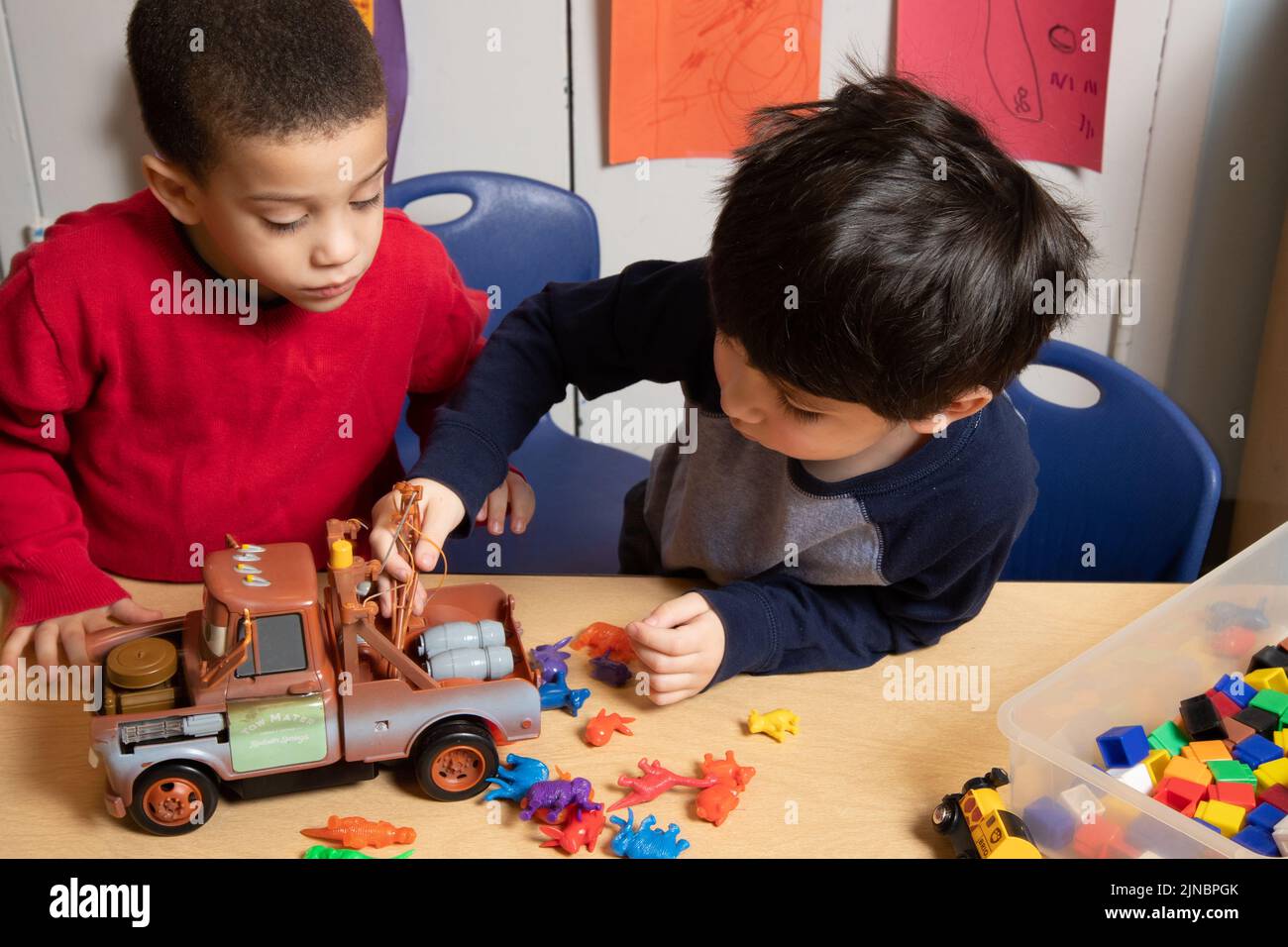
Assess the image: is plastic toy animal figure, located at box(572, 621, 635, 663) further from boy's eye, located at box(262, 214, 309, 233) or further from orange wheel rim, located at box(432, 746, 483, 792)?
boy's eye, located at box(262, 214, 309, 233)

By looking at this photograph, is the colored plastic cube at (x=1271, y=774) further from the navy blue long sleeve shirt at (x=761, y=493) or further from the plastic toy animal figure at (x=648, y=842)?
the plastic toy animal figure at (x=648, y=842)

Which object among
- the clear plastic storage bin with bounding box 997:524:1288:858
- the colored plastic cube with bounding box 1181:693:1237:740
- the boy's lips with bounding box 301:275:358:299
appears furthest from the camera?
the boy's lips with bounding box 301:275:358:299

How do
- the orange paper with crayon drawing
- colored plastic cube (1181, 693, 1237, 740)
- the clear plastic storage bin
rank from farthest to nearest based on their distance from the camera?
the orange paper with crayon drawing, colored plastic cube (1181, 693, 1237, 740), the clear plastic storage bin

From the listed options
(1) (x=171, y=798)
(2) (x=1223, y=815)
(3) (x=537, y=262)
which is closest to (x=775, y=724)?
(2) (x=1223, y=815)

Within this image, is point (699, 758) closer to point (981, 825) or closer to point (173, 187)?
point (981, 825)

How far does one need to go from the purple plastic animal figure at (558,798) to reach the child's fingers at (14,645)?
0.39 m

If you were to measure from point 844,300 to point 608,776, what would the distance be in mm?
331

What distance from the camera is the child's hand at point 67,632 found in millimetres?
784

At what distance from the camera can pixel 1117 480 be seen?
1.14 m

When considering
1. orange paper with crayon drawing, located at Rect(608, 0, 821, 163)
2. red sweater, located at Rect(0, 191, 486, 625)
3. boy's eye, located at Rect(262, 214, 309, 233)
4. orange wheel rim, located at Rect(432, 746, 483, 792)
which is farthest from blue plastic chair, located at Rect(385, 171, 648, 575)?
orange wheel rim, located at Rect(432, 746, 483, 792)

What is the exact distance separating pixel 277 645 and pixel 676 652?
0.26 meters

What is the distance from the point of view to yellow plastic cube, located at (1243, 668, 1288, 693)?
2.52 feet

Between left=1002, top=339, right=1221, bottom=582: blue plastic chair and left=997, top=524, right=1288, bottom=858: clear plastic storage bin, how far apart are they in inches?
9.2

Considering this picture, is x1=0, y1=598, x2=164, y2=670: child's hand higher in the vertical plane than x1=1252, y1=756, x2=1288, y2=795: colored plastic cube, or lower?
higher
